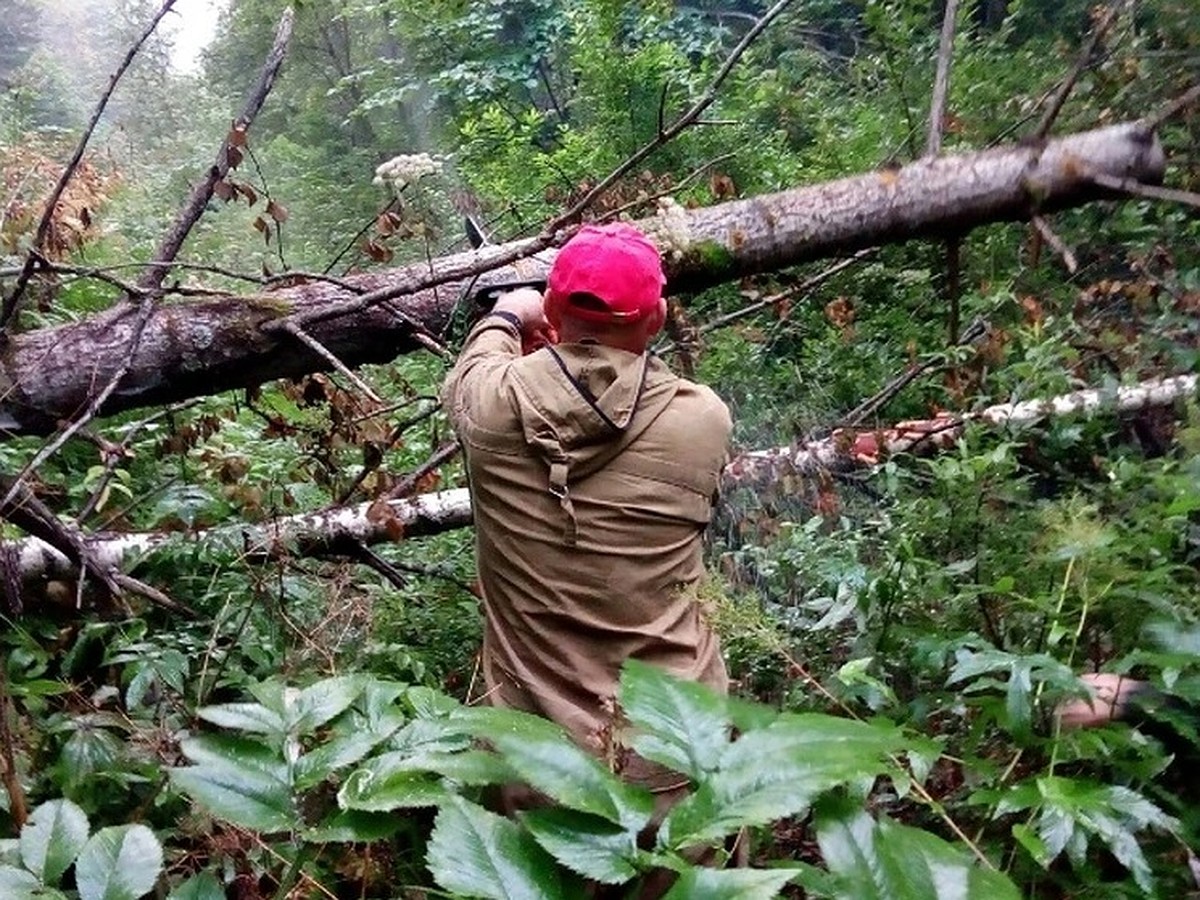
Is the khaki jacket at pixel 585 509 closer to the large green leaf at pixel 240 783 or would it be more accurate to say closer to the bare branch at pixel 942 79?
the large green leaf at pixel 240 783

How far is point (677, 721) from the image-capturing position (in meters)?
1.08

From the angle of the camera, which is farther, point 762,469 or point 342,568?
point 762,469

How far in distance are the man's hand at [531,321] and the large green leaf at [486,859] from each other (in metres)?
1.58

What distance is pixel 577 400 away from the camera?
2055mm

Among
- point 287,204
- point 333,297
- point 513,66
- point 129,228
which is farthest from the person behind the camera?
point 287,204

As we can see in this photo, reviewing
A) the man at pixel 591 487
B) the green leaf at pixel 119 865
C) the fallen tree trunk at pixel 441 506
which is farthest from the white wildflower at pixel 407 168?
the green leaf at pixel 119 865

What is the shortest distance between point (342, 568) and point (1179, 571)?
2702 millimetres

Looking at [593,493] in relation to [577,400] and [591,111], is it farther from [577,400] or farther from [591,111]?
[591,111]

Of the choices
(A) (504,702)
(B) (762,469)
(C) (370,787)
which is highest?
(C) (370,787)

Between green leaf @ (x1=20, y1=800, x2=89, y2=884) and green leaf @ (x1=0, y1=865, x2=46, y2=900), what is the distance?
10 millimetres

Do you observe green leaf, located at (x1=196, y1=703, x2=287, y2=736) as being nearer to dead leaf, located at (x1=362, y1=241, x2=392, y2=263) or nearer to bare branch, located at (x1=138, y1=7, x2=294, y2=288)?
bare branch, located at (x1=138, y1=7, x2=294, y2=288)

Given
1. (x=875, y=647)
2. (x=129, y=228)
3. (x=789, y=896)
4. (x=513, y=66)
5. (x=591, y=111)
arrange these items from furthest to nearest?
(x=513, y=66), (x=129, y=228), (x=591, y=111), (x=875, y=647), (x=789, y=896)

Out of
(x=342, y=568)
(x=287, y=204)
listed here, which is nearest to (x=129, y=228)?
(x=287, y=204)

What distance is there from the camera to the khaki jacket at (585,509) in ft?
6.84
